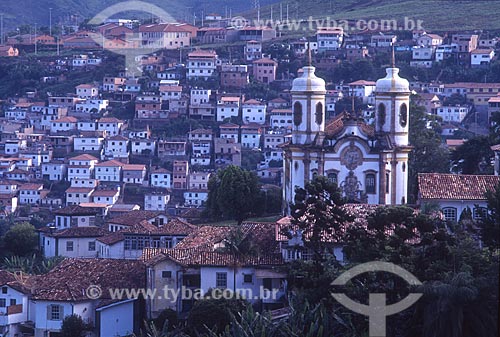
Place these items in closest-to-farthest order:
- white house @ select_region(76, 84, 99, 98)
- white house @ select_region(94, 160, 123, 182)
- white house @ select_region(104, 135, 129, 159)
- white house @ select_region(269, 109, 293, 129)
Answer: white house @ select_region(94, 160, 123, 182), white house @ select_region(104, 135, 129, 159), white house @ select_region(269, 109, 293, 129), white house @ select_region(76, 84, 99, 98)

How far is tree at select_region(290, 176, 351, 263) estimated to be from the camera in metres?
24.6

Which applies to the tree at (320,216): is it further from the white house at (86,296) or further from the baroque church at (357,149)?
the baroque church at (357,149)

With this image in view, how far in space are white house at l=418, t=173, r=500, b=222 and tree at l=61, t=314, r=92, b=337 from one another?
7.38m

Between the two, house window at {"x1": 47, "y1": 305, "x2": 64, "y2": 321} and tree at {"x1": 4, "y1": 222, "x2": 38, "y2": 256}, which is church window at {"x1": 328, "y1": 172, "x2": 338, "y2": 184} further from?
tree at {"x1": 4, "y1": 222, "x2": 38, "y2": 256}

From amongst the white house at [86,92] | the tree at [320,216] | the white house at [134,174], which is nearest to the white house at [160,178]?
the white house at [134,174]

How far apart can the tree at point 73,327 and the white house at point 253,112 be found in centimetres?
4688

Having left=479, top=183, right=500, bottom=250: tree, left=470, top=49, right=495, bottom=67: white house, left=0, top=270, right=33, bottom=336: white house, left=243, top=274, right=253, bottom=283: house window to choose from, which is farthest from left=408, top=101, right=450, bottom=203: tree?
left=470, top=49, right=495, bottom=67: white house

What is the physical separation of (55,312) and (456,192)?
8.62m

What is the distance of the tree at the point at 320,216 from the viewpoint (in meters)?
24.6

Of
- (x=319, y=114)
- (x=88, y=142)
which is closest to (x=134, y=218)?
(x=319, y=114)

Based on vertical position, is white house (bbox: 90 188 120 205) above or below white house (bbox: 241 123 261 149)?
below

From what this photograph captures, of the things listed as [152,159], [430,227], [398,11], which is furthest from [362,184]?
[398,11]

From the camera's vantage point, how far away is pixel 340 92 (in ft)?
236

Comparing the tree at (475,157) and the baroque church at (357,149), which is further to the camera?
the tree at (475,157)
